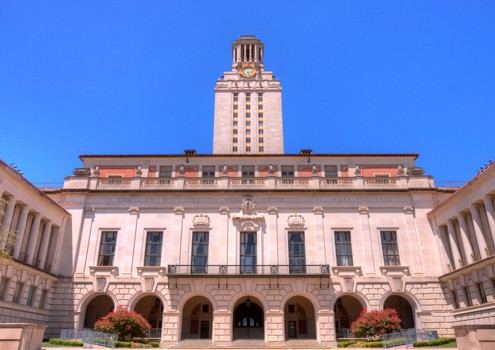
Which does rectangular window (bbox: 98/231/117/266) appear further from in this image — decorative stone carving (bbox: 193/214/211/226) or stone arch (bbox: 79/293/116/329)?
decorative stone carving (bbox: 193/214/211/226)

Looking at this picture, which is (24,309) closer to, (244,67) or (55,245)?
(55,245)

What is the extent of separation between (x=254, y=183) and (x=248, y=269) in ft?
26.9

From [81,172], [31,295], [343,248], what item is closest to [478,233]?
[343,248]

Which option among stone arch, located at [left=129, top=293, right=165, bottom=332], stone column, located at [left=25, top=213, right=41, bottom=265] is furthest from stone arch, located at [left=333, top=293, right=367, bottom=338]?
stone column, located at [left=25, top=213, right=41, bottom=265]

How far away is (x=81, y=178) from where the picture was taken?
37094 millimetres

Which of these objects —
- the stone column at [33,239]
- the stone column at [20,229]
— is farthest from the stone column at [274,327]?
the stone column at [20,229]

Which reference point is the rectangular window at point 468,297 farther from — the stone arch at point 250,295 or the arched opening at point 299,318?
the stone arch at point 250,295

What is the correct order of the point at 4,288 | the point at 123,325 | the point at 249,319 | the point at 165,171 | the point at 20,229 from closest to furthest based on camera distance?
the point at 4,288 < the point at 123,325 < the point at 20,229 < the point at 249,319 < the point at 165,171

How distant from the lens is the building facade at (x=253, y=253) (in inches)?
1259

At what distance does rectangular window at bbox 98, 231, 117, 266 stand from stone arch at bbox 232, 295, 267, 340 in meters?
11.7

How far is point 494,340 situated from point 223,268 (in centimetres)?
2150

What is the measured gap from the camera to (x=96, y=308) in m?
35.0

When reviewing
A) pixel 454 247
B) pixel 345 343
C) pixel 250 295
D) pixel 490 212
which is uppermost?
pixel 490 212

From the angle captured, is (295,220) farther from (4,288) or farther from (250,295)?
(4,288)
